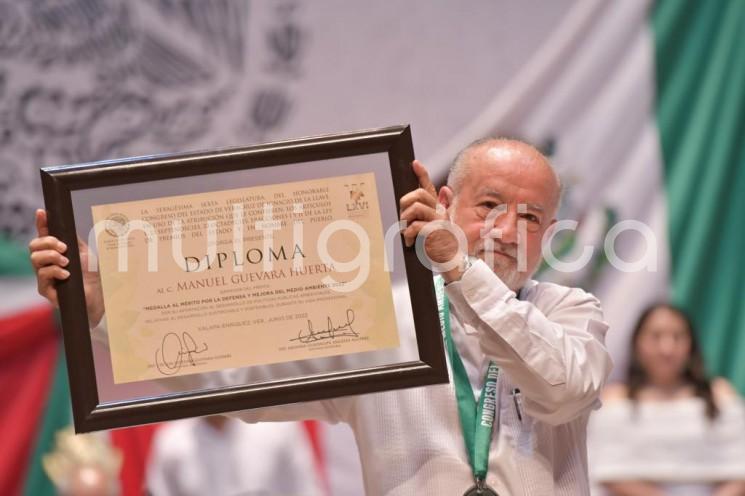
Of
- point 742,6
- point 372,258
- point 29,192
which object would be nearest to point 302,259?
point 372,258

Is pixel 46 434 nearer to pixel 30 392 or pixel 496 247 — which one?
pixel 30 392

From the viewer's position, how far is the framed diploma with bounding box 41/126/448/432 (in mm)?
2277

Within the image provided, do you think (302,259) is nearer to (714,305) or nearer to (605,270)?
(605,270)

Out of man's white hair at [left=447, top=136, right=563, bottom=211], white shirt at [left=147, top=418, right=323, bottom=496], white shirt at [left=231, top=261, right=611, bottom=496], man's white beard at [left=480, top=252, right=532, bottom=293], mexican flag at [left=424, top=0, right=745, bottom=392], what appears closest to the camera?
white shirt at [left=231, top=261, right=611, bottom=496]

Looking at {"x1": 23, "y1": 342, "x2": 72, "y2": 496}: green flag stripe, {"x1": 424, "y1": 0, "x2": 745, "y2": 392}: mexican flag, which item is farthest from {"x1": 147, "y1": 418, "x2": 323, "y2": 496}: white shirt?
{"x1": 424, "y1": 0, "x2": 745, "y2": 392}: mexican flag

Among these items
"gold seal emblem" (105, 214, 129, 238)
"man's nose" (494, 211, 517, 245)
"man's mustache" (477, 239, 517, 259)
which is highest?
"gold seal emblem" (105, 214, 129, 238)

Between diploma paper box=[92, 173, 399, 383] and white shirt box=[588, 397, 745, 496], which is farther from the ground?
diploma paper box=[92, 173, 399, 383]

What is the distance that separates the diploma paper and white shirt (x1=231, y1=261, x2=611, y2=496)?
23cm

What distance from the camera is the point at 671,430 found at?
4473 mm

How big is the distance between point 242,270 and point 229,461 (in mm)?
2378

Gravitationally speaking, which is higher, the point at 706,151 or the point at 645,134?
the point at 645,134
